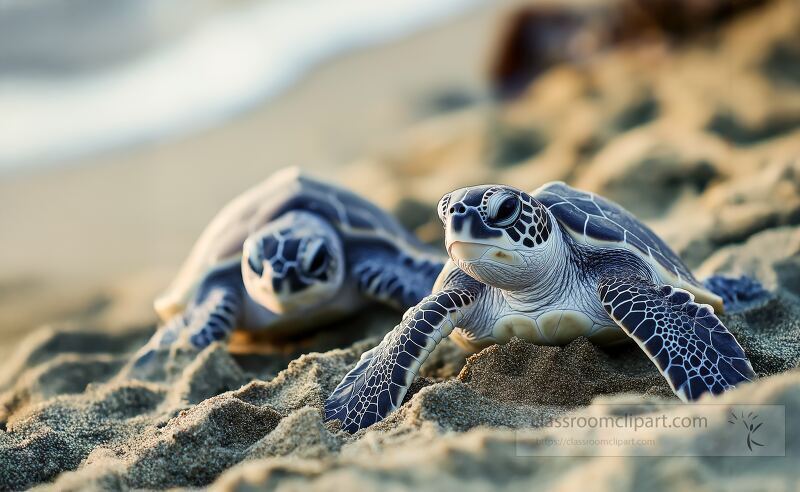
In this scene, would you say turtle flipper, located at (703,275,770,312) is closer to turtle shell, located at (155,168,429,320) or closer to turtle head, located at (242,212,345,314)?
turtle shell, located at (155,168,429,320)

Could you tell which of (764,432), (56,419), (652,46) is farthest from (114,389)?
(652,46)

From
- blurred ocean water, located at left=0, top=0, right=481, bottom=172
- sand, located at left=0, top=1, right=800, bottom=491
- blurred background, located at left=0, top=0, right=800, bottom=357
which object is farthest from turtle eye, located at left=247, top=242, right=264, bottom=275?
blurred ocean water, located at left=0, top=0, right=481, bottom=172

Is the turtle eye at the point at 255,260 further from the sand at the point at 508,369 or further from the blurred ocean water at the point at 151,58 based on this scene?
the blurred ocean water at the point at 151,58

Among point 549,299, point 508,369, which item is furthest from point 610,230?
point 508,369

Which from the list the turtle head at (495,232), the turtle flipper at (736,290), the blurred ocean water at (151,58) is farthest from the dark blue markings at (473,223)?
the blurred ocean water at (151,58)

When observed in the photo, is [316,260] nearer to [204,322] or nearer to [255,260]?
[255,260]

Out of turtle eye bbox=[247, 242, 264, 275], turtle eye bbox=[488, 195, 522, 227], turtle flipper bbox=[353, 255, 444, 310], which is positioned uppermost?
turtle eye bbox=[247, 242, 264, 275]

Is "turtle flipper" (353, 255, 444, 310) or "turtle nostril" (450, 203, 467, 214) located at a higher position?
"turtle nostril" (450, 203, 467, 214)
